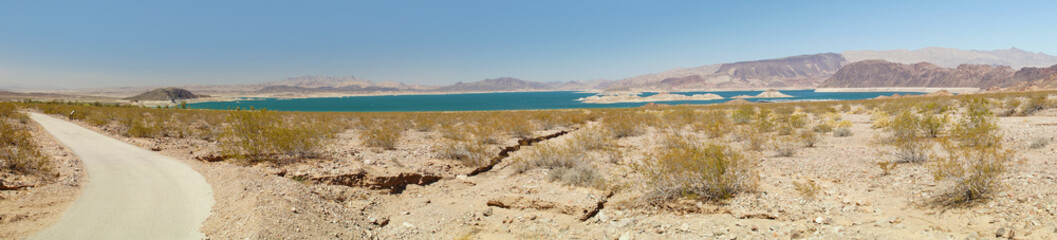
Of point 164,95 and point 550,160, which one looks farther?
point 164,95

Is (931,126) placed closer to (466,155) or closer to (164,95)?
(466,155)

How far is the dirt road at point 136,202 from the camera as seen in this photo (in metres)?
5.50

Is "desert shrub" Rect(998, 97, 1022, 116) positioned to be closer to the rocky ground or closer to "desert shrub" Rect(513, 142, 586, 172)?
the rocky ground

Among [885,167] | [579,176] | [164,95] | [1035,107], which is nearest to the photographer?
[885,167]

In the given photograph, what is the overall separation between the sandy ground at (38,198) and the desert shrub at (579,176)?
28.6ft

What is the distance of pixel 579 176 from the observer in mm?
9625

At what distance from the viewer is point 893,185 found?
7602 mm

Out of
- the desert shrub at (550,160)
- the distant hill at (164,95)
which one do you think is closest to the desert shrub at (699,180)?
the desert shrub at (550,160)

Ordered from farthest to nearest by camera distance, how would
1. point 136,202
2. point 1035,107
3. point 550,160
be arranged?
point 1035,107
point 550,160
point 136,202

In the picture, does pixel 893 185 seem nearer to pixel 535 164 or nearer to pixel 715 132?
pixel 535 164

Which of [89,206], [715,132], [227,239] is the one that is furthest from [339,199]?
[715,132]

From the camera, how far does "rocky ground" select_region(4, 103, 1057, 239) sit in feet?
18.1

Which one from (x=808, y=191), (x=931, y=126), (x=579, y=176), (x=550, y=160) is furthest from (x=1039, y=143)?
(x=550, y=160)

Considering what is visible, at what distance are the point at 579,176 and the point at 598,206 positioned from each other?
197 centimetres
